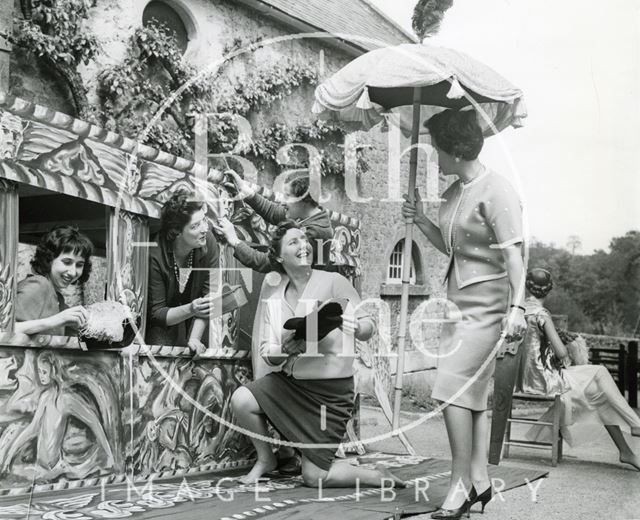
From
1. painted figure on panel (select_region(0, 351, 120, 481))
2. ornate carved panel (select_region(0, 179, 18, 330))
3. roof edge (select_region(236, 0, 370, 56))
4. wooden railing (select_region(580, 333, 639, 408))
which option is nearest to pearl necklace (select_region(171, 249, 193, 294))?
painted figure on panel (select_region(0, 351, 120, 481))

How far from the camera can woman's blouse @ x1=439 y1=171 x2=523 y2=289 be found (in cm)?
418

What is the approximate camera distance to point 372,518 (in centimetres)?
360

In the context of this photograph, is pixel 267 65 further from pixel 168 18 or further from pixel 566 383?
pixel 566 383

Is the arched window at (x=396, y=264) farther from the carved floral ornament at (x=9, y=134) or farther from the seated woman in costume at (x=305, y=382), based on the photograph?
the carved floral ornament at (x=9, y=134)

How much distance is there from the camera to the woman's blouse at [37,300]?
3.94m

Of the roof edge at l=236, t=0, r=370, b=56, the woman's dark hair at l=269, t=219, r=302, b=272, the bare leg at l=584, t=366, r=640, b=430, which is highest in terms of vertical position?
the roof edge at l=236, t=0, r=370, b=56

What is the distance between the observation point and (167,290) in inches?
188

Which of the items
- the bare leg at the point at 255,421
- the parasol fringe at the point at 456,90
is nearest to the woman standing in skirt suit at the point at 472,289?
the parasol fringe at the point at 456,90

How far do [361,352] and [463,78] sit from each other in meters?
2.43

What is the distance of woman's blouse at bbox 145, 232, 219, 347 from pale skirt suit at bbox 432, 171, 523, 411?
1543 millimetres

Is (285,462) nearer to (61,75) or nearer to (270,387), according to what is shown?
(270,387)

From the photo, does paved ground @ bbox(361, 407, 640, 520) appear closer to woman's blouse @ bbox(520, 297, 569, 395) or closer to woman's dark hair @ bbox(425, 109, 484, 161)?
woman's blouse @ bbox(520, 297, 569, 395)

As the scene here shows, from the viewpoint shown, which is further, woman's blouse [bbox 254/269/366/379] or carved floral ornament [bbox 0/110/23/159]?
woman's blouse [bbox 254/269/366/379]

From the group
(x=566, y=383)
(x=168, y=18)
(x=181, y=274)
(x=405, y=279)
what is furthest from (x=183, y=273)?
(x=168, y=18)
